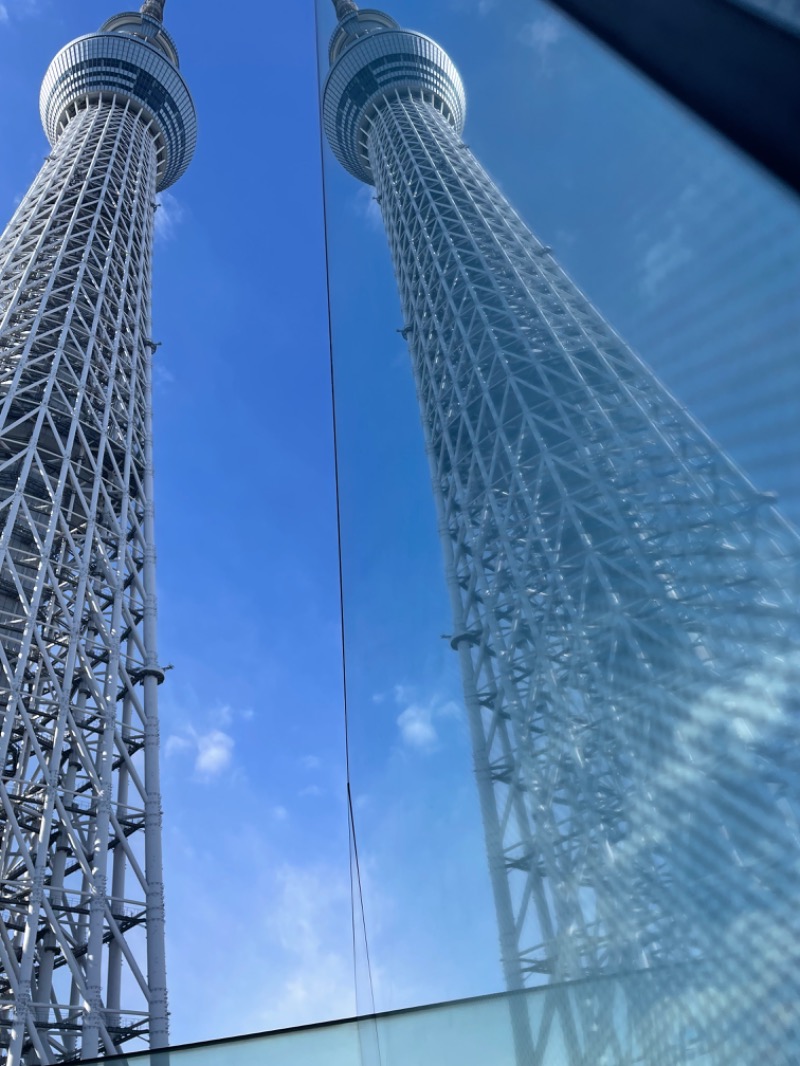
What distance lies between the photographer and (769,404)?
0.71 meters

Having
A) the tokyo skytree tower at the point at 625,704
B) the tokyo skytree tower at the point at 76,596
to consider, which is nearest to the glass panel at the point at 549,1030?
the tokyo skytree tower at the point at 625,704

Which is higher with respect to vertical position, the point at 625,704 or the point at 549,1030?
the point at 625,704

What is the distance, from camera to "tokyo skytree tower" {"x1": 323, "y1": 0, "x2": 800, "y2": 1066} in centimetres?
66

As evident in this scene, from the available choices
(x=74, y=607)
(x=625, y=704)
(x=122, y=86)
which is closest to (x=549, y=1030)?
(x=625, y=704)

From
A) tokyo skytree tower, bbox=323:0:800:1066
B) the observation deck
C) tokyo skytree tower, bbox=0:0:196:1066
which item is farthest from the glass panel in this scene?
the observation deck

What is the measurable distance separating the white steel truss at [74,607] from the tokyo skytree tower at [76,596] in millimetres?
52

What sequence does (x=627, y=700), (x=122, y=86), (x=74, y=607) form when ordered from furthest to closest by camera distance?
(x=122, y=86) < (x=74, y=607) < (x=627, y=700)

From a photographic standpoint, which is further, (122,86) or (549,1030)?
(122,86)

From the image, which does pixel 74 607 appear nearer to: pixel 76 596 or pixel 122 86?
pixel 76 596

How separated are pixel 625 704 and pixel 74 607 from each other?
69.2 ft

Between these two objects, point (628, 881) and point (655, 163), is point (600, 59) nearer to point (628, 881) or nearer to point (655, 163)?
point (655, 163)

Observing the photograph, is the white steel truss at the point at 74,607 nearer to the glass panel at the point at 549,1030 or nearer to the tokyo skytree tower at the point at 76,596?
the tokyo skytree tower at the point at 76,596

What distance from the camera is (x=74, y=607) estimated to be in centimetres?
2048

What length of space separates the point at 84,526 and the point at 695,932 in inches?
929
